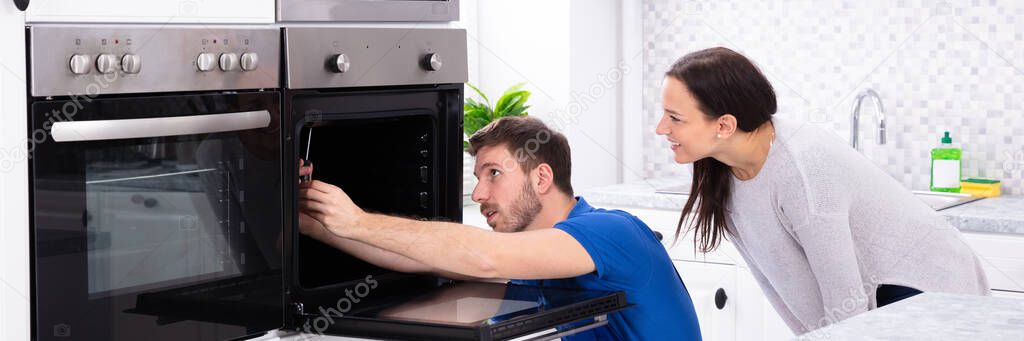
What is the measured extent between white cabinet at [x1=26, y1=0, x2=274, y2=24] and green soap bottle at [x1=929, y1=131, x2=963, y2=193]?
2.20 metres

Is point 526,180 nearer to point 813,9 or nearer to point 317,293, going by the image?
point 317,293

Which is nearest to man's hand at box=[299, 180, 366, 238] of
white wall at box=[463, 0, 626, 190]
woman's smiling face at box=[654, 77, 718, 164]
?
woman's smiling face at box=[654, 77, 718, 164]

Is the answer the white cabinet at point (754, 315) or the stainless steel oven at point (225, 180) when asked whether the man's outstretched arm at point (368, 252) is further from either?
the white cabinet at point (754, 315)

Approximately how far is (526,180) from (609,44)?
73.8 inches

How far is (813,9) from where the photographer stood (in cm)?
348

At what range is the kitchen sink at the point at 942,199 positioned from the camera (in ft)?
9.62

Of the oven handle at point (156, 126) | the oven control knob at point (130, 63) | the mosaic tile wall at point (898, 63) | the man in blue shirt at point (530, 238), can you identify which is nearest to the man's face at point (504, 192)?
the man in blue shirt at point (530, 238)

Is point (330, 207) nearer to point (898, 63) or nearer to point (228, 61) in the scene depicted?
point (228, 61)

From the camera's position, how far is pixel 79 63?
1413 millimetres

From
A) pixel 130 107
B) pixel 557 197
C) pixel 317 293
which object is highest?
pixel 130 107

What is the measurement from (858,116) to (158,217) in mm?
2385

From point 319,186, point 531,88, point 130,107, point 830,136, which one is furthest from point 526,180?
point 531,88

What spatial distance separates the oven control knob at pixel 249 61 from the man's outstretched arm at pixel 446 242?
0.74 ft

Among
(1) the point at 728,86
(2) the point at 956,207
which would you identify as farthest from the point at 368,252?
(2) the point at 956,207
